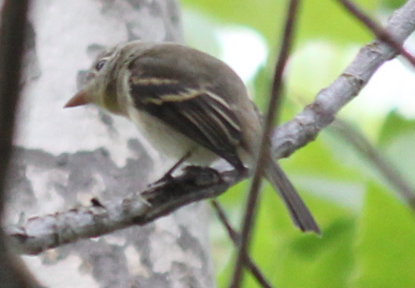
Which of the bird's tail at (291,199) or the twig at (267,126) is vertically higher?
the twig at (267,126)

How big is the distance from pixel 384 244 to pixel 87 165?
3.27ft

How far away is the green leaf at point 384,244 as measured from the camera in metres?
2.03

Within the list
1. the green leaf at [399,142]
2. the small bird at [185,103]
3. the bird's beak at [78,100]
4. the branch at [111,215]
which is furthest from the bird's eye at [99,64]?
the green leaf at [399,142]

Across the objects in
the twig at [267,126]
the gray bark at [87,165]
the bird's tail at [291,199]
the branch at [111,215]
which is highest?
the twig at [267,126]

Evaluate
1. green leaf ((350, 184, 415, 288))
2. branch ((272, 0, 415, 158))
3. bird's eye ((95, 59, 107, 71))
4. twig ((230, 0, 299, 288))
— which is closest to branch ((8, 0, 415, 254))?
branch ((272, 0, 415, 158))

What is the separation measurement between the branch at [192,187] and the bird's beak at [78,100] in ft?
1.72

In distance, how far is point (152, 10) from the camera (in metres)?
2.78

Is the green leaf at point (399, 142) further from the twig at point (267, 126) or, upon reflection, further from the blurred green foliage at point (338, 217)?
the twig at point (267, 126)

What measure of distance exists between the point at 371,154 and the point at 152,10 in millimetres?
2064

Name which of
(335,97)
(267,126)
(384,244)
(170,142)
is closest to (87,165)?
(170,142)

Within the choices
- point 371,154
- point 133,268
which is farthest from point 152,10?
point 371,154

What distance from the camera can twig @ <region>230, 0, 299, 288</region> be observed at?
0.58 metres

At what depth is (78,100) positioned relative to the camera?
243cm

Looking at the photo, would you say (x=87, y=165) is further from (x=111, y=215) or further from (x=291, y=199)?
(x=291, y=199)
